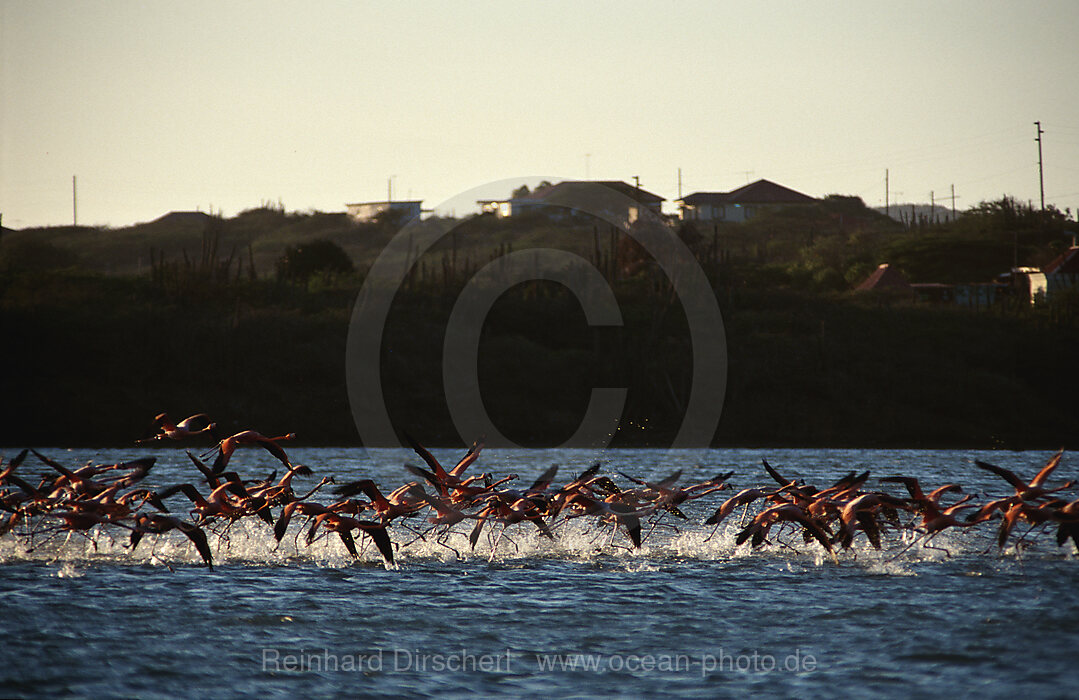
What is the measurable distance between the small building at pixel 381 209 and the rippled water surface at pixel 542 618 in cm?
8736

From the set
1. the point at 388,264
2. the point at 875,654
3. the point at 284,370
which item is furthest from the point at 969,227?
the point at 875,654

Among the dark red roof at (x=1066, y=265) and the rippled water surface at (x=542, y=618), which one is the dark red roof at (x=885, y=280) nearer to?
the dark red roof at (x=1066, y=265)

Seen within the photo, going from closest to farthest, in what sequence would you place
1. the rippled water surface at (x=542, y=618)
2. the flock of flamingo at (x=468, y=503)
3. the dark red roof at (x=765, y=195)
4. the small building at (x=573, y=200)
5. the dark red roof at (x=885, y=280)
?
the rippled water surface at (x=542, y=618) < the flock of flamingo at (x=468, y=503) < the dark red roof at (x=885, y=280) < the small building at (x=573, y=200) < the dark red roof at (x=765, y=195)

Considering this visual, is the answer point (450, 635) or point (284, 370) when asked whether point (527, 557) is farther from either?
point (284, 370)

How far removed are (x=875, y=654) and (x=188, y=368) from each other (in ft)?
117

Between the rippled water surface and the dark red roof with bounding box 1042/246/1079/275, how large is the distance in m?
51.9

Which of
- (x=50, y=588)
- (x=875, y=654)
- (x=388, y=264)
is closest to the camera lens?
(x=875, y=654)

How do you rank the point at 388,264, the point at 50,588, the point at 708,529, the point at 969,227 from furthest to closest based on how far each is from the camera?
the point at 969,227, the point at 388,264, the point at 708,529, the point at 50,588

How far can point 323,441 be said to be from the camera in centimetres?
3959

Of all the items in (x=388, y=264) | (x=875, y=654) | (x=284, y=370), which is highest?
(x=388, y=264)

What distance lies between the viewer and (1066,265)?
210ft

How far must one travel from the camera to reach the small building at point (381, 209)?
103938 millimetres

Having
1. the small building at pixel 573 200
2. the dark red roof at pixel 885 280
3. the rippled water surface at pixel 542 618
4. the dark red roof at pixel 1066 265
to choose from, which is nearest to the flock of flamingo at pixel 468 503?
the rippled water surface at pixel 542 618

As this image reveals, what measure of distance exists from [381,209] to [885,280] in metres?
56.8
